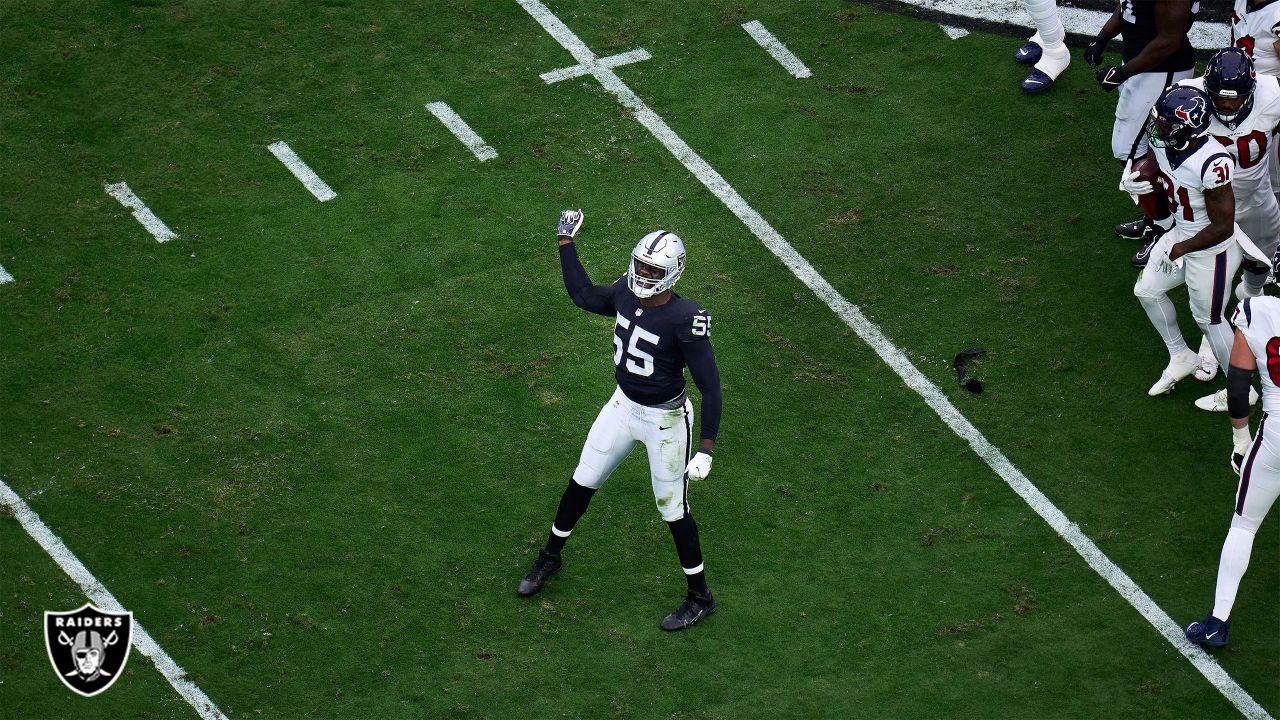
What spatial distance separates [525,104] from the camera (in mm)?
10547

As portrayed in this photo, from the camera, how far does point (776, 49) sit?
1111 cm

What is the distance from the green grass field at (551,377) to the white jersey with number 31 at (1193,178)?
3.71ft

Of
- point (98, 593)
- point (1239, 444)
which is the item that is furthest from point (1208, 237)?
point (98, 593)

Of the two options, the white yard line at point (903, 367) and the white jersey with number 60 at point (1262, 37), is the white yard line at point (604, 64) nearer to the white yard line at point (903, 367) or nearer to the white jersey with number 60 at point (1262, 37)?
the white yard line at point (903, 367)

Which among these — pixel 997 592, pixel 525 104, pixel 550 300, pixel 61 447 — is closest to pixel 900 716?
pixel 997 592

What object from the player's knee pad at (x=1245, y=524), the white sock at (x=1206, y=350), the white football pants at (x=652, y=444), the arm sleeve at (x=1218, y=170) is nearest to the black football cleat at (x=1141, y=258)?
the white sock at (x=1206, y=350)

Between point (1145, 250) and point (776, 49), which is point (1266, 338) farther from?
point (776, 49)

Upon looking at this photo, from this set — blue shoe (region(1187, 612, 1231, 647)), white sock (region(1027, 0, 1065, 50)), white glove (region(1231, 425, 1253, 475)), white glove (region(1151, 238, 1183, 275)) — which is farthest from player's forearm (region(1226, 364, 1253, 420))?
white sock (region(1027, 0, 1065, 50))

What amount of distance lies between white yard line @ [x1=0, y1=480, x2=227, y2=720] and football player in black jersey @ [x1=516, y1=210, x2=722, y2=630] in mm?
1696

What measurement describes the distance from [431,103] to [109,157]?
7.71 feet

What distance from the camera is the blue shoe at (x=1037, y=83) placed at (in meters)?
10.6

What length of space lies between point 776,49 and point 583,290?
15.7ft

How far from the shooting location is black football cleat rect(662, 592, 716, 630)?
7.20 meters

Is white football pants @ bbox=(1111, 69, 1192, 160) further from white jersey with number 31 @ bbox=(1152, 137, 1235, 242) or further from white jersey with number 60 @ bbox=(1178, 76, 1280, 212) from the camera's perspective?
white jersey with number 31 @ bbox=(1152, 137, 1235, 242)
